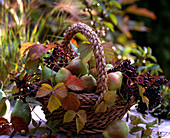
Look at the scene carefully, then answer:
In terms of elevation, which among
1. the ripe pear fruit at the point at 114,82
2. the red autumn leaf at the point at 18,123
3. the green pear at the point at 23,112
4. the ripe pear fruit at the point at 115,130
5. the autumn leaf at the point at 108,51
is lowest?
the ripe pear fruit at the point at 115,130

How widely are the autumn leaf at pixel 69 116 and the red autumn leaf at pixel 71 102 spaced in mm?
10

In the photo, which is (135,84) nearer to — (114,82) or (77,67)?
(114,82)

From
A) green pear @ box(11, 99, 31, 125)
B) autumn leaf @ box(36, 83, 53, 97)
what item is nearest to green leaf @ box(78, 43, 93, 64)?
autumn leaf @ box(36, 83, 53, 97)

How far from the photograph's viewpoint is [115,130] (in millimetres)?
612

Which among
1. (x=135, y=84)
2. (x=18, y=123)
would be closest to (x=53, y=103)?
(x=18, y=123)

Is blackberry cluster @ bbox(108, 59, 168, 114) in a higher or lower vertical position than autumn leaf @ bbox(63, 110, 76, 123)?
higher

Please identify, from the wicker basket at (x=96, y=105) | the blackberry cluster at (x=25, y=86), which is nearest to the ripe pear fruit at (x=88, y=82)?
the wicker basket at (x=96, y=105)

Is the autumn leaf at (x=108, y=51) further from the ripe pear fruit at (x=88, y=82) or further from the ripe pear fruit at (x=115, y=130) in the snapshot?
the ripe pear fruit at (x=115, y=130)

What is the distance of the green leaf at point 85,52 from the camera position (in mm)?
619

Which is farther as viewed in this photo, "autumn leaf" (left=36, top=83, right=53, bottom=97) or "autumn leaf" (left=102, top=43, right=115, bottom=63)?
"autumn leaf" (left=102, top=43, right=115, bottom=63)

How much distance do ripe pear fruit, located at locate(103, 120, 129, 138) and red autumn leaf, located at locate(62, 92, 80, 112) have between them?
12 cm

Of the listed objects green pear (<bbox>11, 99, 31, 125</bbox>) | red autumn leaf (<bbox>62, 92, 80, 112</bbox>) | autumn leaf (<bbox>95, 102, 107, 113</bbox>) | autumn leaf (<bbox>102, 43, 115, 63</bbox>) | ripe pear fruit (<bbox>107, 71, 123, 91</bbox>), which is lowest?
green pear (<bbox>11, 99, 31, 125</bbox>)

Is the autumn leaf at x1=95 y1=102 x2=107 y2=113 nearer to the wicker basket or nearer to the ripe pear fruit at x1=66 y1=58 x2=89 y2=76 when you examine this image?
the wicker basket

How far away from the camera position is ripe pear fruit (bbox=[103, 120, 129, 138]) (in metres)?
0.61
